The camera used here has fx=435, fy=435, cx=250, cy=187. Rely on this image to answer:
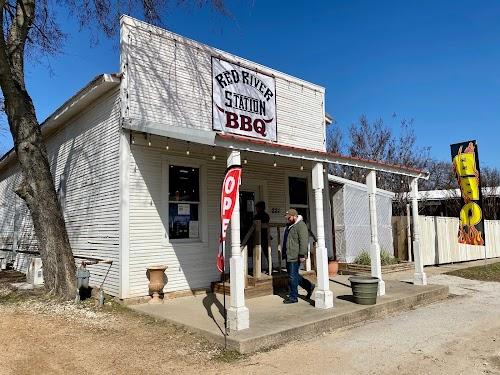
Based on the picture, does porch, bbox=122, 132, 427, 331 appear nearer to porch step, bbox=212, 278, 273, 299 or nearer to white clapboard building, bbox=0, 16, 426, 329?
white clapboard building, bbox=0, 16, 426, 329

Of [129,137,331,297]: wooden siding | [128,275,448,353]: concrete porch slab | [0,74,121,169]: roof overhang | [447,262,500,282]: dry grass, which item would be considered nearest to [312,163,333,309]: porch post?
[128,275,448,353]: concrete porch slab

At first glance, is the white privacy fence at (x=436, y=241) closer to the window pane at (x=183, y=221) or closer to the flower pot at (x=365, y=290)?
the flower pot at (x=365, y=290)

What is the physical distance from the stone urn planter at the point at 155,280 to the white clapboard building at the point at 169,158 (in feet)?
0.74

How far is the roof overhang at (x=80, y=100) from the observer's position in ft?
29.1

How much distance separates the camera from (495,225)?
71.6 ft

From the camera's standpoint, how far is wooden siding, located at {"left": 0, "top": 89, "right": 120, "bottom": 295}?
29.8 ft

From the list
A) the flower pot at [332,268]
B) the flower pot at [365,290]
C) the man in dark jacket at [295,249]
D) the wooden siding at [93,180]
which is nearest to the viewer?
the flower pot at [365,290]

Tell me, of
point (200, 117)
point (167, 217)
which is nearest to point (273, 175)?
point (200, 117)

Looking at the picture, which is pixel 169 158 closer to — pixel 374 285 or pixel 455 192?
pixel 374 285

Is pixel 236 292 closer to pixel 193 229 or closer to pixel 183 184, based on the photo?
pixel 193 229

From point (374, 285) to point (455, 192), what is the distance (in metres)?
28.7

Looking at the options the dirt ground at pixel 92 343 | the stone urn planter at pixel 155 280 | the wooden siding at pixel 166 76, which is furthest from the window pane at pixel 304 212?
the dirt ground at pixel 92 343

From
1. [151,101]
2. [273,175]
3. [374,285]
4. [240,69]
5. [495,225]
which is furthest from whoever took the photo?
[495,225]

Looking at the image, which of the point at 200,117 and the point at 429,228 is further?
the point at 429,228
